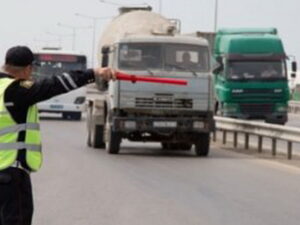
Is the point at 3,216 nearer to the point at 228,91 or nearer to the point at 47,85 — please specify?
the point at 47,85

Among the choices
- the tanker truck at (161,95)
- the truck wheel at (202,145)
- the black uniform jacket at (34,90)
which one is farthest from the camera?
the truck wheel at (202,145)

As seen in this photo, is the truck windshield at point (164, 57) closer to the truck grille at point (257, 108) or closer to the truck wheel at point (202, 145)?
the truck wheel at point (202, 145)

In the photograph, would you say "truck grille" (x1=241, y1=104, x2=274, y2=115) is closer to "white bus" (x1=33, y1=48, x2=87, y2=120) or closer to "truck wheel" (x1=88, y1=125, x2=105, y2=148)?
"white bus" (x1=33, y1=48, x2=87, y2=120)

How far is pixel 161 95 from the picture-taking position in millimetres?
20844

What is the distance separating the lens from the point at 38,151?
5.95m

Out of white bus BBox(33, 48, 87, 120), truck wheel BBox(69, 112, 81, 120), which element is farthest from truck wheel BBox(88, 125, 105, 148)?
truck wheel BBox(69, 112, 81, 120)

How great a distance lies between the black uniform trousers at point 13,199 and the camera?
19.2ft

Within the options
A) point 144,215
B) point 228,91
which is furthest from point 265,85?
point 144,215

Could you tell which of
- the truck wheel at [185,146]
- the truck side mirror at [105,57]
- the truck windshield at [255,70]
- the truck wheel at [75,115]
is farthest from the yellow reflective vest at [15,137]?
the truck wheel at [75,115]

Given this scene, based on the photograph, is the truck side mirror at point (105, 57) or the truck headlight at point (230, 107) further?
the truck headlight at point (230, 107)

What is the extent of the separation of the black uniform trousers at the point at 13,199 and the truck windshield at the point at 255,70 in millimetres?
27429

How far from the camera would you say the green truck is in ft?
108

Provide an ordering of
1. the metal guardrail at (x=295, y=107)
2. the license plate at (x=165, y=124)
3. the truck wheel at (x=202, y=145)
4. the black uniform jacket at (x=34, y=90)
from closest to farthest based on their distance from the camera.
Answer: the black uniform jacket at (x=34, y=90)
the license plate at (x=165, y=124)
the truck wheel at (x=202, y=145)
the metal guardrail at (x=295, y=107)

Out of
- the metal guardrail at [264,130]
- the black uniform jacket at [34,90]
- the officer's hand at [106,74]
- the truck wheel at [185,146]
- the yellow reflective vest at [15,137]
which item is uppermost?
the officer's hand at [106,74]
